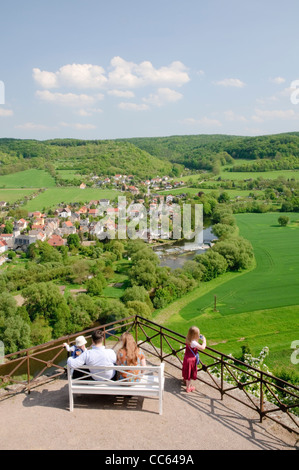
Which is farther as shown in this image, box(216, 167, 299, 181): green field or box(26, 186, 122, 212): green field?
box(216, 167, 299, 181): green field

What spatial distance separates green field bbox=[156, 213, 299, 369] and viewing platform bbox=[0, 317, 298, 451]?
13405 mm

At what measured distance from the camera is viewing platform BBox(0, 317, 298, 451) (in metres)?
4.42

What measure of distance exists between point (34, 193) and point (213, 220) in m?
41.1

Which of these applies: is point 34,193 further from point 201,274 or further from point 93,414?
point 93,414

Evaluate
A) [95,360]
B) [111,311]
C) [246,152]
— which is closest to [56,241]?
[111,311]

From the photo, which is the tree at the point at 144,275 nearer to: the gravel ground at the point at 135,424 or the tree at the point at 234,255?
the tree at the point at 234,255

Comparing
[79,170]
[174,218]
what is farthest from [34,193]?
[174,218]

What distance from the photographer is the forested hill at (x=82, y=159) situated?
11152cm

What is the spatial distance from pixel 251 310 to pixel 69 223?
116 feet

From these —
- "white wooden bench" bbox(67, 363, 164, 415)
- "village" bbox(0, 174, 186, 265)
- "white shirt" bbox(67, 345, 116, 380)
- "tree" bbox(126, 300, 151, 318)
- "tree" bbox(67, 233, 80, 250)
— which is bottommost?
"tree" bbox(126, 300, 151, 318)

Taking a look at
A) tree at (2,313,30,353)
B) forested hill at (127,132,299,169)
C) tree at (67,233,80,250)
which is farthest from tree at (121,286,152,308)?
forested hill at (127,132,299,169)

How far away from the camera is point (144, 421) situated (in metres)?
4.77

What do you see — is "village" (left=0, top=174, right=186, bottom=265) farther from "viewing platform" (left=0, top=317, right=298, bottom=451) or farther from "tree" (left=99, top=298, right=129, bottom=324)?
"viewing platform" (left=0, top=317, right=298, bottom=451)

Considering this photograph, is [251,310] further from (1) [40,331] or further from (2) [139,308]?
(1) [40,331]
